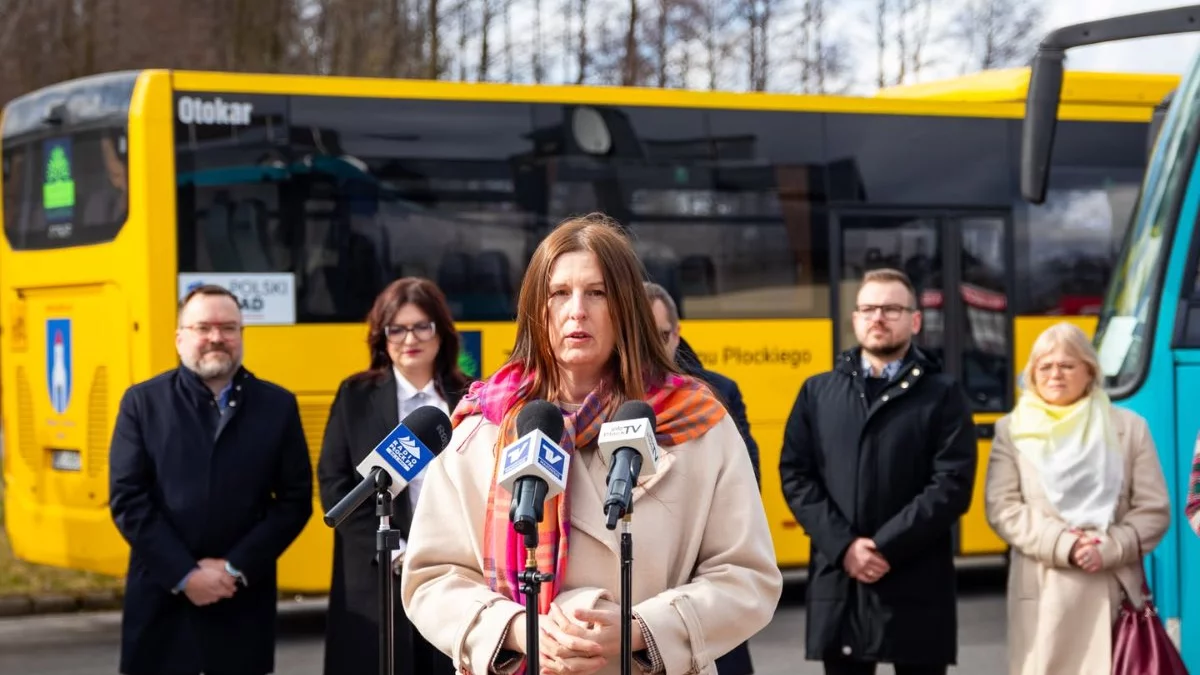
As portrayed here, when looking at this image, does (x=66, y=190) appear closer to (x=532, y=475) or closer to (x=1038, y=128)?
(x=1038, y=128)

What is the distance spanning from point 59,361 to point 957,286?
5.94 m

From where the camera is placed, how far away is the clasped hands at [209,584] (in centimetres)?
572

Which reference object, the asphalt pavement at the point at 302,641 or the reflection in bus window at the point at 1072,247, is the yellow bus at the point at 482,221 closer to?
the reflection in bus window at the point at 1072,247

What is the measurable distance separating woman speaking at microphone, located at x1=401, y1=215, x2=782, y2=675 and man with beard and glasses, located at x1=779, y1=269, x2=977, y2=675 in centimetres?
259

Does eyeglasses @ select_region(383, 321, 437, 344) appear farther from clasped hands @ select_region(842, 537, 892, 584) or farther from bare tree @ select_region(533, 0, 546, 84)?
bare tree @ select_region(533, 0, 546, 84)

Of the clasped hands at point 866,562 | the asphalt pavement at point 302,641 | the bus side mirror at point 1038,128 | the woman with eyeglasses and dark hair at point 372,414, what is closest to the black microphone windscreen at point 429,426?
the woman with eyeglasses and dark hair at point 372,414

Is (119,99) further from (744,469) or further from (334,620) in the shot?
(744,469)

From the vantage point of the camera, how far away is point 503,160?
10.6 m

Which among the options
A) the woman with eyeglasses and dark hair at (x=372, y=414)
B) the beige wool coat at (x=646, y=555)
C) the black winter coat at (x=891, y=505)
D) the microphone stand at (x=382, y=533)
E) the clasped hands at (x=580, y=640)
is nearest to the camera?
the clasped hands at (x=580, y=640)

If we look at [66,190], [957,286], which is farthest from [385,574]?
[957,286]

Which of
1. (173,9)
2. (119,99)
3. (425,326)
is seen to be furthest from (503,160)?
(173,9)

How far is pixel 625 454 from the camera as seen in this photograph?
3.12 metres

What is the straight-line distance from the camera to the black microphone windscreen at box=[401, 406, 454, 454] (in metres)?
3.81

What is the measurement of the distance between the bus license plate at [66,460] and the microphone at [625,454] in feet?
25.1
